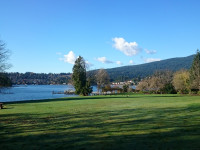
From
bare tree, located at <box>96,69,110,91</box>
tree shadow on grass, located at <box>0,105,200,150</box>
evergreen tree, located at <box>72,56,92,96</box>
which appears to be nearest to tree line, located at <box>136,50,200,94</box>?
bare tree, located at <box>96,69,110,91</box>

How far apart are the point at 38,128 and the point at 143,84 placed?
66.1m

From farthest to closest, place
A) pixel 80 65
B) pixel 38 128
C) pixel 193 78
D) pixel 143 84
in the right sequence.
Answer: pixel 143 84, pixel 80 65, pixel 193 78, pixel 38 128

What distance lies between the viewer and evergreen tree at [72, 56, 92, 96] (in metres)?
61.9

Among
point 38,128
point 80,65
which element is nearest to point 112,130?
point 38,128

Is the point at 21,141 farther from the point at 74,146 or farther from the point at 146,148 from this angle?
the point at 146,148

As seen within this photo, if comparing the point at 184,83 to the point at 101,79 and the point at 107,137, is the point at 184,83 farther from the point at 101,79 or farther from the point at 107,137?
the point at 107,137

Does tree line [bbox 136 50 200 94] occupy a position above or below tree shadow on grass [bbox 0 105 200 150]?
above

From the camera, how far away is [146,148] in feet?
21.6

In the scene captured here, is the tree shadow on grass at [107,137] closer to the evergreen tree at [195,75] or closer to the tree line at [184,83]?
the evergreen tree at [195,75]

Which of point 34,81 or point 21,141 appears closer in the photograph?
point 21,141

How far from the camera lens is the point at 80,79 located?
212 ft

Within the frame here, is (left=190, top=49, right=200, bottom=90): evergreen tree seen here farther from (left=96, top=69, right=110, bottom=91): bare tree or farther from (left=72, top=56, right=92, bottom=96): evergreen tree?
(left=96, top=69, right=110, bottom=91): bare tree

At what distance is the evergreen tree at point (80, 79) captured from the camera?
61884mm

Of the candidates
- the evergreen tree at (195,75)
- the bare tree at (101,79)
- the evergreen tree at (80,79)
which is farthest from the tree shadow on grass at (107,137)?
the bare tree at (101,79)
